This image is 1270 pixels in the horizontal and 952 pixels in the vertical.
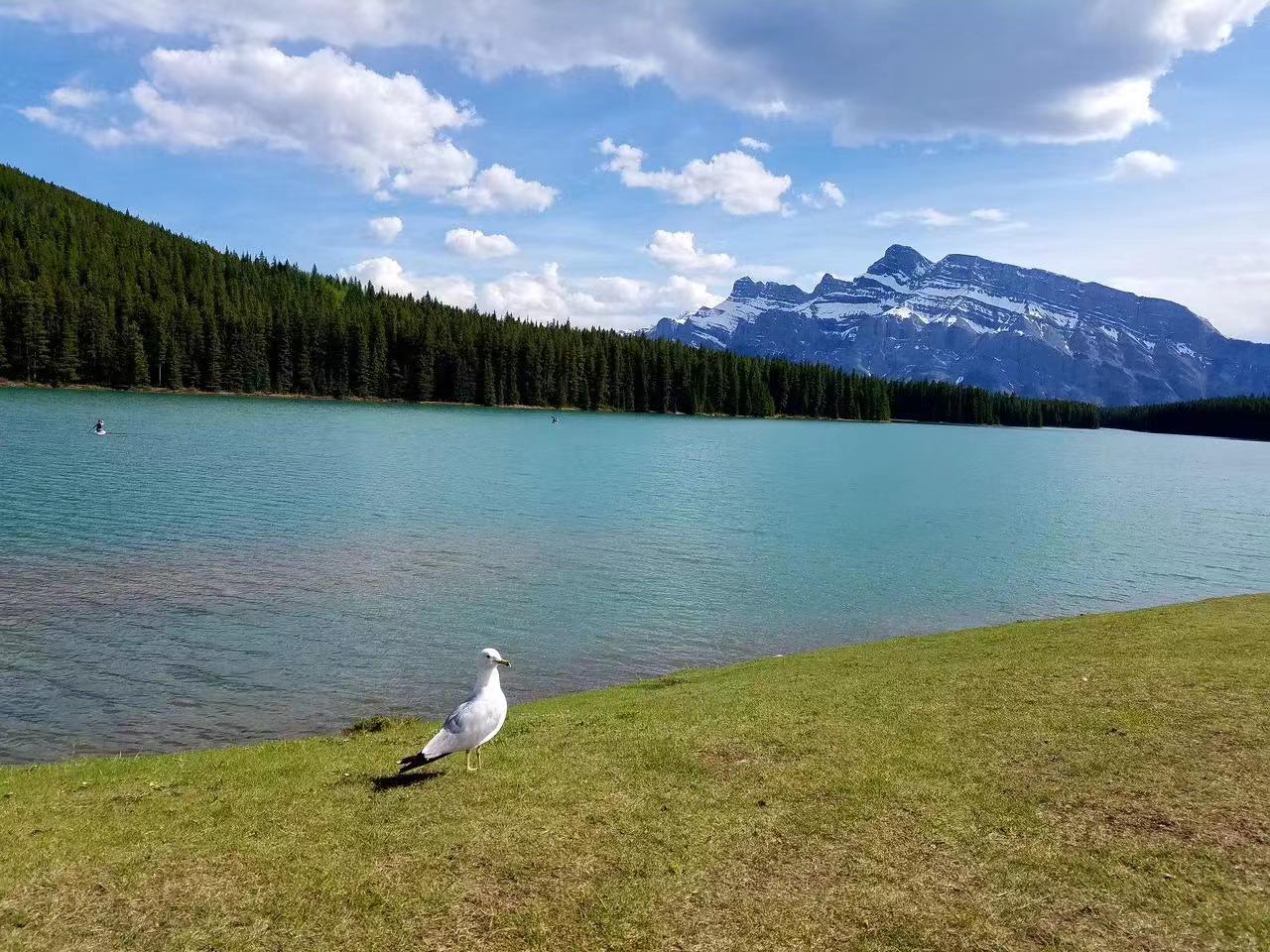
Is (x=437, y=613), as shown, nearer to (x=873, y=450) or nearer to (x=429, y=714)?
(x=429, y=714)

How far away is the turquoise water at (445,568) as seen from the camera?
70.5ft

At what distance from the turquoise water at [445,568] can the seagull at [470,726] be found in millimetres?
8193

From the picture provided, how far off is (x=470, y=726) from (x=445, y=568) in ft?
78.2

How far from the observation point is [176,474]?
56.9 m

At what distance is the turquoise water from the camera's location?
2150cm

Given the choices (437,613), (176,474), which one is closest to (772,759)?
(437,613)

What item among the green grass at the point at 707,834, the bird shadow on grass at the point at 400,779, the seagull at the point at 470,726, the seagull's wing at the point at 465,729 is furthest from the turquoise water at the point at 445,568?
the seagull's wing at the point at 465,729

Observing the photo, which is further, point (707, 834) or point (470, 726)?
point (470, 726)

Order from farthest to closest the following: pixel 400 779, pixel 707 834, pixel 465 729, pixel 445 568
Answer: pixel 445 568, pixel 400 779, pixel 465 729, pixel 707 834

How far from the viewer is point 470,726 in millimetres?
12156

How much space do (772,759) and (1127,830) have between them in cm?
488

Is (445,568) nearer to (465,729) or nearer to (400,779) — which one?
(400,779)

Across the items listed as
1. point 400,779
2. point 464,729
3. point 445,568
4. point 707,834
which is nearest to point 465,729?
point 464,729

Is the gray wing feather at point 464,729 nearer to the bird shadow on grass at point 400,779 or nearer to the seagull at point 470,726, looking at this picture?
the seagull at point 470,726
